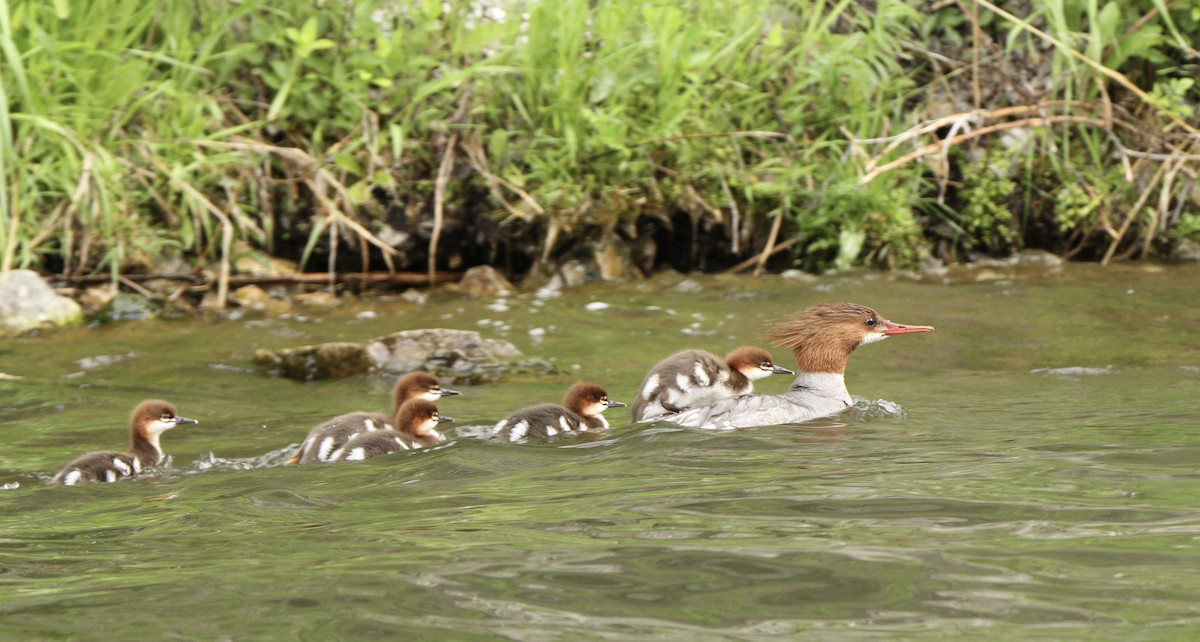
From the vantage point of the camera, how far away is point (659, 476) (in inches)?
188

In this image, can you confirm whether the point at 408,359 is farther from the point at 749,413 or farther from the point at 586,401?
the point at 749,413

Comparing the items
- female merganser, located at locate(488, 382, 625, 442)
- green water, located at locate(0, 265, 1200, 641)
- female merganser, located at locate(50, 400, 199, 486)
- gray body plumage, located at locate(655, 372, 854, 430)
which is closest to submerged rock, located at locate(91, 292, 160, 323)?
green water, located at locate(0, 265, 1200, 641)

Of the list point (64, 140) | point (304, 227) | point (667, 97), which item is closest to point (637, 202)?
point (667, 97)

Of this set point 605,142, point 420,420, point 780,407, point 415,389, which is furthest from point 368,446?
point 605,142

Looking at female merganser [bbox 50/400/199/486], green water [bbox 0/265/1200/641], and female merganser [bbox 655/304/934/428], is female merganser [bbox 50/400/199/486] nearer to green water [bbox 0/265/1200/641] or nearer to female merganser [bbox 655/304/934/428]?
green water [bbox 0/265/1200/641]

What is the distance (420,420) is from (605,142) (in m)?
3.82

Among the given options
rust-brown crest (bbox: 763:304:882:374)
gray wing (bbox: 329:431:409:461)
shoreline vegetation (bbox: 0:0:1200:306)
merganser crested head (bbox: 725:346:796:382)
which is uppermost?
shoreline vegetation (bbox: 0:0:1200:306)

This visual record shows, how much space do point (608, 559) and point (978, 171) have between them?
7345mm

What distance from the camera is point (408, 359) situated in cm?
763

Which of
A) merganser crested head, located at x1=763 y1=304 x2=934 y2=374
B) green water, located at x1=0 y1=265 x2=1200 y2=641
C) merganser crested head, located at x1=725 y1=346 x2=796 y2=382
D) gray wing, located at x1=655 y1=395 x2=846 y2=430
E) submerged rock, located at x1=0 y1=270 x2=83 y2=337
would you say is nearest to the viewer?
green water, located at x1=0 y1=265 x2=1200 y2=641

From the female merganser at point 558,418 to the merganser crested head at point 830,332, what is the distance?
3.18 ft

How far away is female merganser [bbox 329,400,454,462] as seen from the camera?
540 centimetres

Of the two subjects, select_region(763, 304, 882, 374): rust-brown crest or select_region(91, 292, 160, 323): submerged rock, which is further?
select_region(91, 292, 160, 323): submerged rock

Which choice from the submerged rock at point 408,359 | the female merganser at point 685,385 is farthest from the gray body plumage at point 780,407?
the submerged rock at point 408,359
